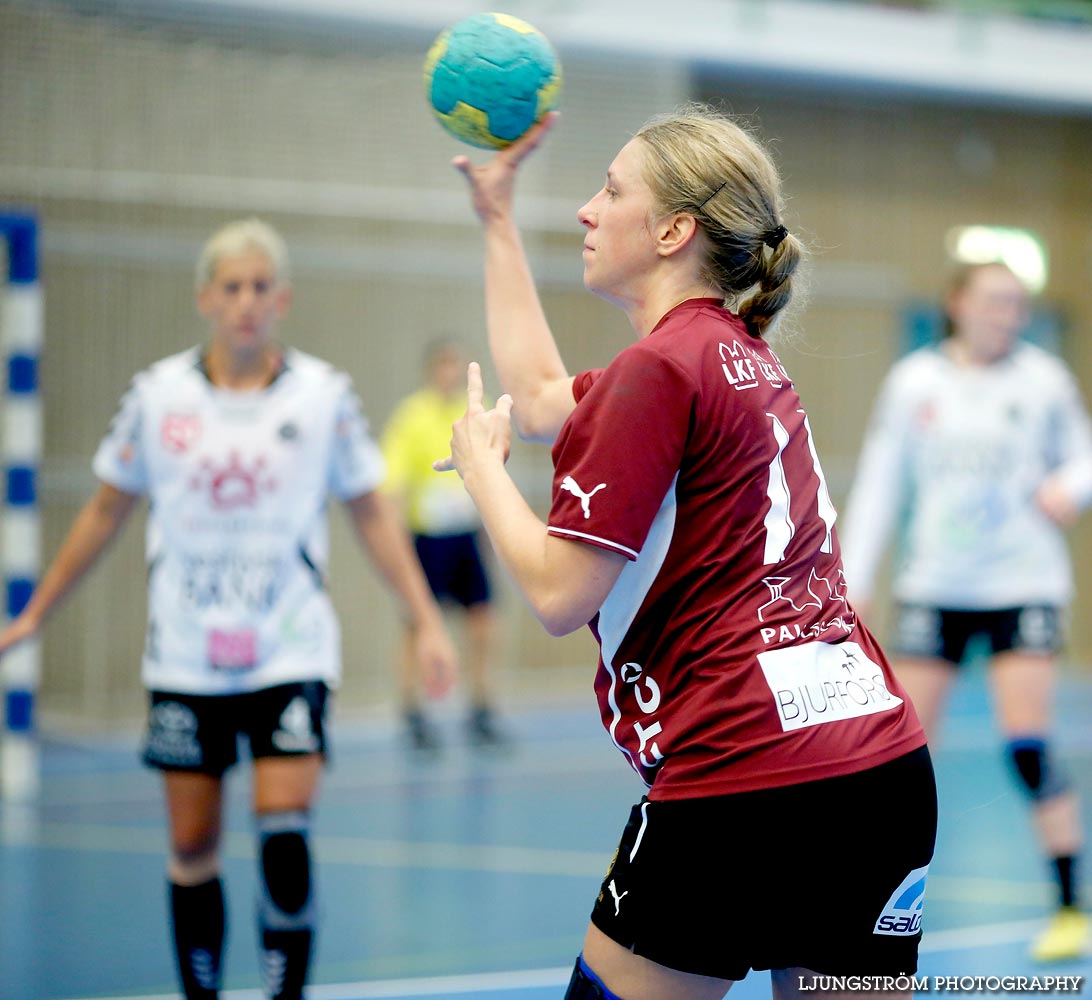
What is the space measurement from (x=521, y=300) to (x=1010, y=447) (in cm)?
275

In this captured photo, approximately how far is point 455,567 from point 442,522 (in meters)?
0.28

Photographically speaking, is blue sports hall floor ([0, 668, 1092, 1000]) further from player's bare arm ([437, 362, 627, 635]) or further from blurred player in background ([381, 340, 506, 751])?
player's bare arm ([437, 362, 627, 635])

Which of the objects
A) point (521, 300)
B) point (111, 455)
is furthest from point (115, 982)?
point (521, 300)

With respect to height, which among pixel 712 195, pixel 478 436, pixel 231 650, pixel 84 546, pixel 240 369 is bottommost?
pixel 231 650

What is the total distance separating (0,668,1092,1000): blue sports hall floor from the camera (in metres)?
4.45

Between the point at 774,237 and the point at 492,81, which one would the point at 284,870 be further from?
the point at 774,237

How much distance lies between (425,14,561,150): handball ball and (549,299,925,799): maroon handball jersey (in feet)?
2.48

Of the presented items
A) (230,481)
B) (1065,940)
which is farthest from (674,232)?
(1065,940)

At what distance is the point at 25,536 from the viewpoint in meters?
7.50

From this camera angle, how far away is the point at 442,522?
862 cm

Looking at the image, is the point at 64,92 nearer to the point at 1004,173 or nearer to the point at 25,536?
the point at 25,536

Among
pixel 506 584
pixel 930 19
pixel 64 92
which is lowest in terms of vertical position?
pixel 506 584

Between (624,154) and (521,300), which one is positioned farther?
(521,300)

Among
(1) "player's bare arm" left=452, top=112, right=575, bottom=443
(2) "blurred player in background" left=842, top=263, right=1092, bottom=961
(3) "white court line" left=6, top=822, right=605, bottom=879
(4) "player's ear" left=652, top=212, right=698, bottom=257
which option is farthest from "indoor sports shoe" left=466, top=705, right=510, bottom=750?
(4) "player's ear" left=652, top=212, right=698, bottom=257
